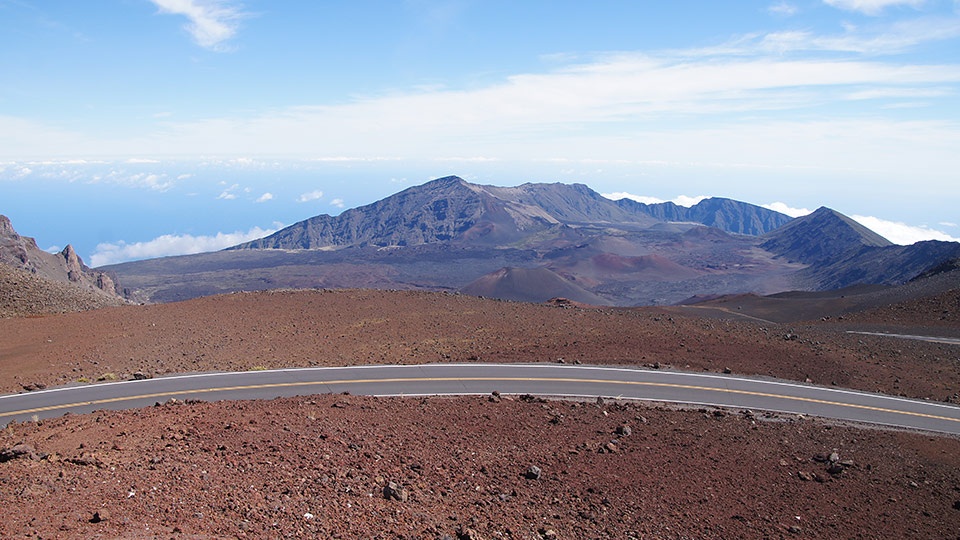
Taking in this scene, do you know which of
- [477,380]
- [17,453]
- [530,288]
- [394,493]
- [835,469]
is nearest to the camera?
[394,493]

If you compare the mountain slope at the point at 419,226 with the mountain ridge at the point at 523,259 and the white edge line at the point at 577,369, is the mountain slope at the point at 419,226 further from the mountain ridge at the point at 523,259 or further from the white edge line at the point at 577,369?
the white edge line at the point at 577,369

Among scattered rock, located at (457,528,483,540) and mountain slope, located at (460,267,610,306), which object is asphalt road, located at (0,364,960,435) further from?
mountain slope, located at (460,267,610,306)

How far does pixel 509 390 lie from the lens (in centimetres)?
1870

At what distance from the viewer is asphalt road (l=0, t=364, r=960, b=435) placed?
1759cm

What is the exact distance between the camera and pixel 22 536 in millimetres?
7047

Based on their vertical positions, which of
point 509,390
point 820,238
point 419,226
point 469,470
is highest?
point 419,226

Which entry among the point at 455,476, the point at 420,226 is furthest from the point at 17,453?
the point at 420,226

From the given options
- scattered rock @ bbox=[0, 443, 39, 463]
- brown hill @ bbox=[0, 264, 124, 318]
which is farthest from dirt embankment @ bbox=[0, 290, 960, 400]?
scattered rock @ bbox=[0, 443, 39, 463]

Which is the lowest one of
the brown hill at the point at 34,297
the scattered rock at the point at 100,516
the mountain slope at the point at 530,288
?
the mountain slope at the point at 530,288

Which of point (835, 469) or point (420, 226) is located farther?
point (420, 226)

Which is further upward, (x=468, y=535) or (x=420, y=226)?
(x=420, y=226)

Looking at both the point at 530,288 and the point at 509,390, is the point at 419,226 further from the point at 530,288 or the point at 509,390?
the point at 509,390

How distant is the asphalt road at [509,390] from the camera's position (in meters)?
17.6

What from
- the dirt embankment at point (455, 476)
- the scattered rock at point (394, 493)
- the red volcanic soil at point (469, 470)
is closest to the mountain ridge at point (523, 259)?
the red volcanic soil at point (469, 470)
